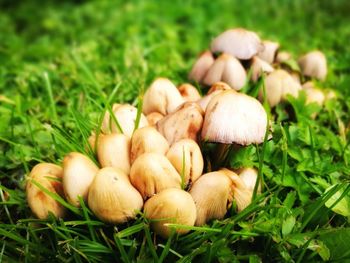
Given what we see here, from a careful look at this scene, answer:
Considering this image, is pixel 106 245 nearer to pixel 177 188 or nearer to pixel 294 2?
pixel 177 188

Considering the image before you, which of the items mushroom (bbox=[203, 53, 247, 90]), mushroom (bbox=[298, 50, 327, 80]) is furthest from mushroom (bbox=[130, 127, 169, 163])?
mushroom (bbox=[298, 50, 327, 80])

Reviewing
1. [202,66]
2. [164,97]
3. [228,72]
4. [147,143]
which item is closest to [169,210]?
[147,143]

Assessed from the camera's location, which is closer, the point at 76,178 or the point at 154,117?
the point at 76,178

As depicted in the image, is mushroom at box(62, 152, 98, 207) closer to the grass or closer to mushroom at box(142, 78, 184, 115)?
the grass

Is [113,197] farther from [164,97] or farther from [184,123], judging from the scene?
[164,97]

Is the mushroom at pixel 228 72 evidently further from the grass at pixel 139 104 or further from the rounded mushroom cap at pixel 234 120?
the rounded mushroom cap at pixel 234 120

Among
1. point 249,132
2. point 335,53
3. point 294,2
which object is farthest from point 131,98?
point 294,2
